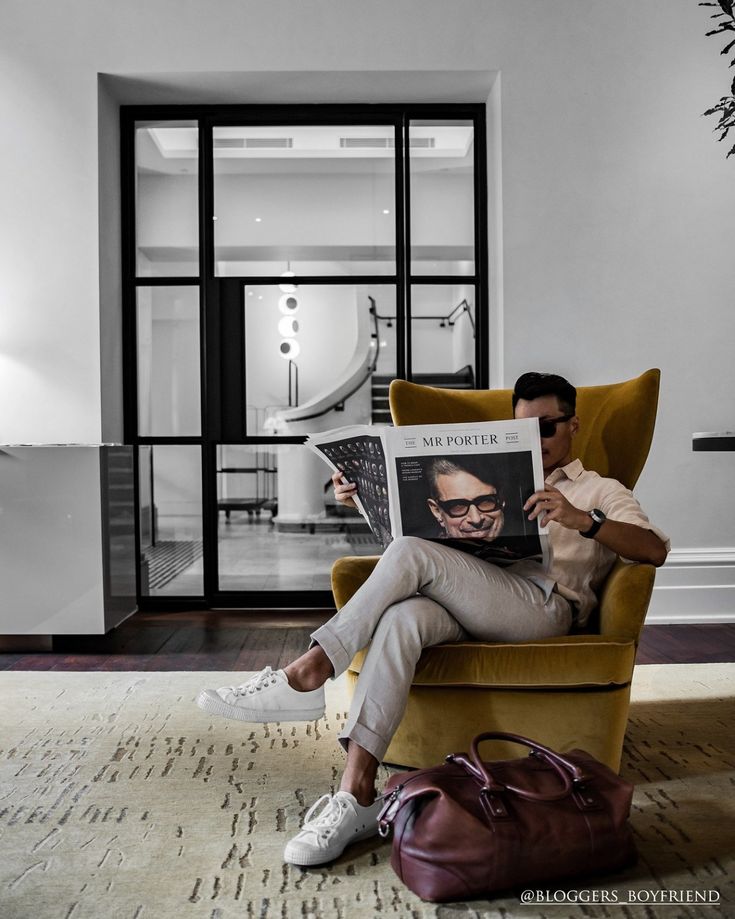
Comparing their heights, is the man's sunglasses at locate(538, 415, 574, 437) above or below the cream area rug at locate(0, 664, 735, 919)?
above

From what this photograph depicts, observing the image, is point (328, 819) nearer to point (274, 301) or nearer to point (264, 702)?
point (264, 702)

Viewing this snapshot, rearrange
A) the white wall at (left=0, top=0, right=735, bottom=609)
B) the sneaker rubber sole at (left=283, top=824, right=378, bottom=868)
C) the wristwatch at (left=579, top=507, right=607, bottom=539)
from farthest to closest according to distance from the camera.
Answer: the white wall at (left=0, top=0, right=735, bottom=609)
the wristwatch at (left=579, top=507, right=607, bottom=539)
the sneaker rubber sole at (left=283, top=824, right=378, bottom=868)

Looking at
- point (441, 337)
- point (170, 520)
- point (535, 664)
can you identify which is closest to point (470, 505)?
point (535, 664)

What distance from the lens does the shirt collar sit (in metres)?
2.14

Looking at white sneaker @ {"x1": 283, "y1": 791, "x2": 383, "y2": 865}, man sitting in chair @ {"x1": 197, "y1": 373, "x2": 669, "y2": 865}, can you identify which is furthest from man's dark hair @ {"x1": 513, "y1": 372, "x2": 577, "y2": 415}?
white sneaker @ {"x1": 283, "y1": 791, "x2": 383, "y2": 865}

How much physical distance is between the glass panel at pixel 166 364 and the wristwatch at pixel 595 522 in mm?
2661

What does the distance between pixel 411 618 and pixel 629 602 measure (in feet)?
1.64

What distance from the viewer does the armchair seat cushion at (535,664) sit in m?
1.83

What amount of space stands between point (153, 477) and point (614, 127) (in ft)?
8.88

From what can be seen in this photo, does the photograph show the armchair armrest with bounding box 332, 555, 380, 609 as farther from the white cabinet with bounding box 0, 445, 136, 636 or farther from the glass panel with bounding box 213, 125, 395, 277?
the glass panel with bounding box 213, 125, 395, 277

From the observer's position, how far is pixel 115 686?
9.27 feet

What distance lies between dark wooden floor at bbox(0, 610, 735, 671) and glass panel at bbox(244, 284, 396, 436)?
3.11ft

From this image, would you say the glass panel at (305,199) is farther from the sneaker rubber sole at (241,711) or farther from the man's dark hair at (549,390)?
the sneaker rubber sole at (241,711)

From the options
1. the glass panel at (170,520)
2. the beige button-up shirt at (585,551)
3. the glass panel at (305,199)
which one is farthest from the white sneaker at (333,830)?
the glass panel at (305,199)
